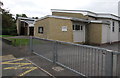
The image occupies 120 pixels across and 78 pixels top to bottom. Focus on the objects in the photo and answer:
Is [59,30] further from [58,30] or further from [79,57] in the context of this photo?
[79,57]

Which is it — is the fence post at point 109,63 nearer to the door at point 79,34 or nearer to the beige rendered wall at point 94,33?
the door at point 79,34

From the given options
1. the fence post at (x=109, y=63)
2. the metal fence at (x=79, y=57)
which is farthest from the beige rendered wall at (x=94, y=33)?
the fence post at (x=109, y=63)

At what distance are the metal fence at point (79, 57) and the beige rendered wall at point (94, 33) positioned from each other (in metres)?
8.55

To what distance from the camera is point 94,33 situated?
1430 cm

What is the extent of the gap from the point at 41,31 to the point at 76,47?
11.8 m

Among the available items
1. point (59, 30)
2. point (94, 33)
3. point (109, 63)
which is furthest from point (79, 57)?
point (94, 33)

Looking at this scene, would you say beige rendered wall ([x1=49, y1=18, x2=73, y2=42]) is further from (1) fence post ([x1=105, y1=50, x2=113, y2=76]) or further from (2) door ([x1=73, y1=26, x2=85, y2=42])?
(1) fence post ([x1=105, y1=50, x2=113, y2=76])

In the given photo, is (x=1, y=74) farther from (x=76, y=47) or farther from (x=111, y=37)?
(x=111, y=37)

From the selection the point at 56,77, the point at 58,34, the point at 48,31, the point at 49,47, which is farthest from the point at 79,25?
the point at 56,77

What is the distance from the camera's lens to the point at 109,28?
15.5 meters

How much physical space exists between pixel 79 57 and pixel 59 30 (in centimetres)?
777

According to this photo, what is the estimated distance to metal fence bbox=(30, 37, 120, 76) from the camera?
3.68m

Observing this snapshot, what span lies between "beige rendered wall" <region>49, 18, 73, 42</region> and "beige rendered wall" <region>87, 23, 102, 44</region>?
3563 millimetres

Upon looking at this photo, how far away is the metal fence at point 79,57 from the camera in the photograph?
368 cm
